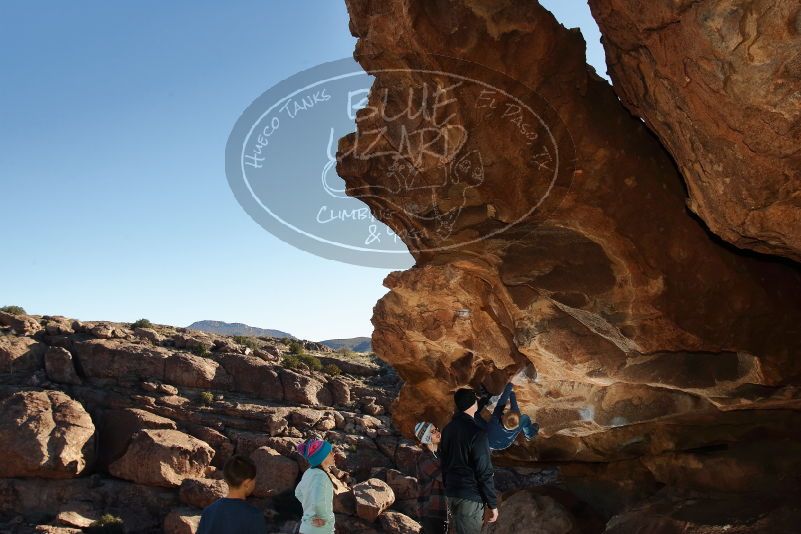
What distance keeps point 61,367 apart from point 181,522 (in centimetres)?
1002

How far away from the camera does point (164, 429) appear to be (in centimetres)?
2400

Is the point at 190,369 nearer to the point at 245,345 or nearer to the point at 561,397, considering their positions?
the point at 245,345

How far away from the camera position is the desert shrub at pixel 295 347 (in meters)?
35.1

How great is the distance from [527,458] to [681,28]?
692 cm

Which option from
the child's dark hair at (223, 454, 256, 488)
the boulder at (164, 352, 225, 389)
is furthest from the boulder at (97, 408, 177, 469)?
the child's dark hair at (223, 454, 256, 488)

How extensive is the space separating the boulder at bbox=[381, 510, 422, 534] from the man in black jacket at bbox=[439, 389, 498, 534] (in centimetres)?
1653

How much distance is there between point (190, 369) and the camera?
27.1 meters

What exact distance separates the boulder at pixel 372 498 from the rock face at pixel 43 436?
993 cm

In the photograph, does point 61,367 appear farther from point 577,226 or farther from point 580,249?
point 577,226

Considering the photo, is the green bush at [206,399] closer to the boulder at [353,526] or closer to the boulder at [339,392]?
the boulder at [339,392]

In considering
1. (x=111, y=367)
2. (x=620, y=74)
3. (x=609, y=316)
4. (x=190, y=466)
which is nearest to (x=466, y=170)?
(x=620, y=74)

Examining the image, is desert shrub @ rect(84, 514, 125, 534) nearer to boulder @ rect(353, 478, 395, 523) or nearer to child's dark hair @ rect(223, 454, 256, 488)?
boulder @ rect(353, 478, 395, 523)

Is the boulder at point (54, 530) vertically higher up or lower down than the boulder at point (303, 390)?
lower down

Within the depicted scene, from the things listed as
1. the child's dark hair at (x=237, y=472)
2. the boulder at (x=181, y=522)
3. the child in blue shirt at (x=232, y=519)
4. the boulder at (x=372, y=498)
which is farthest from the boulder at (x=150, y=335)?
the child in blue shirt at (x=232, y=519)
